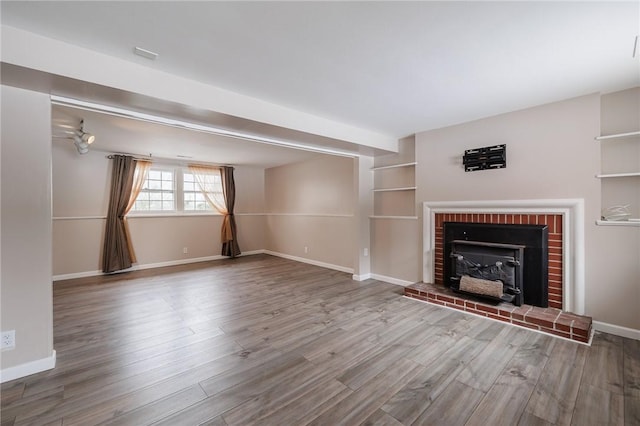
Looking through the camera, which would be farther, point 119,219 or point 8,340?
point 119,219

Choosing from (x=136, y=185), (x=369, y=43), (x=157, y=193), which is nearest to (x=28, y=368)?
(x=369, y=43)

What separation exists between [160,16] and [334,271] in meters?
4.66

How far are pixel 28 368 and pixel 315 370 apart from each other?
218 centimetres

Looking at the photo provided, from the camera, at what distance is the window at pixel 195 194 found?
6.54 metres

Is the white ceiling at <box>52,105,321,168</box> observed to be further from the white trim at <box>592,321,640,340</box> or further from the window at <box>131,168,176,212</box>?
the white trim at <box>592,321,640,340</box>

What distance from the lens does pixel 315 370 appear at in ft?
6.83

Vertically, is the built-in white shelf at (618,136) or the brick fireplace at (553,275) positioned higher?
the built-in white shelf at (618,136)

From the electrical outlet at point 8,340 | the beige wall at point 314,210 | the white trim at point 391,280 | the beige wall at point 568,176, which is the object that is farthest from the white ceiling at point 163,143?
the beige wall at point 568,176

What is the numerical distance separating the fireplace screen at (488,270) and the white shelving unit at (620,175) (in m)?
0.86

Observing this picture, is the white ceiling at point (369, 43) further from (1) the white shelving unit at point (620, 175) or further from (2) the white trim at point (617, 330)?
(2) the white trim at point (617, 330)

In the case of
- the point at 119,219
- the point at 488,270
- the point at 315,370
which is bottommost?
the point at 315,370

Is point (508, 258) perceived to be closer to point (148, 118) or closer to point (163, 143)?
point (148, 118)

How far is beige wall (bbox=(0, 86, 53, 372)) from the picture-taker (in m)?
1.94

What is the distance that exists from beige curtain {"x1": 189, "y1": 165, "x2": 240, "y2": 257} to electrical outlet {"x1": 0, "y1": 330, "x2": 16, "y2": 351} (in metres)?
4.89
